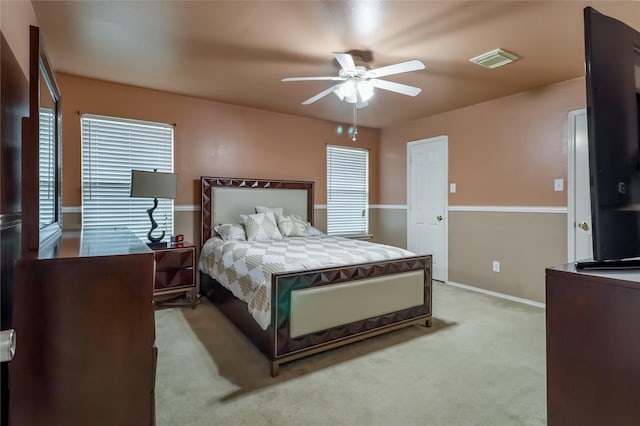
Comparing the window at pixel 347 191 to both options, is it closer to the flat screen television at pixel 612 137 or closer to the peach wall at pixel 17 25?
the peach wall at pixel 17 25

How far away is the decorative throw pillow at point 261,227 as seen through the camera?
391 cm

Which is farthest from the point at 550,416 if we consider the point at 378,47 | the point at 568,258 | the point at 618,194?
the point at 568,258

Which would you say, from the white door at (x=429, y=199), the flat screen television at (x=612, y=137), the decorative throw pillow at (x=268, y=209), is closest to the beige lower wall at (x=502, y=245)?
the white door at (x=429, y=199)

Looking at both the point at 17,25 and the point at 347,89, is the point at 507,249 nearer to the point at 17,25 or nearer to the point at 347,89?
the point at 347,89

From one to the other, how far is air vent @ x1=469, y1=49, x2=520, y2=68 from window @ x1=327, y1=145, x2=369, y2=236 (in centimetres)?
266

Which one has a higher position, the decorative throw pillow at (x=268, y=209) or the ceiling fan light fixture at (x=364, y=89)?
the ceiling fan light fixture at (x=364, y=89)

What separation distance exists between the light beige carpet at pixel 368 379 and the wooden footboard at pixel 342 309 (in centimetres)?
11

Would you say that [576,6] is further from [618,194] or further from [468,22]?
[618,194]

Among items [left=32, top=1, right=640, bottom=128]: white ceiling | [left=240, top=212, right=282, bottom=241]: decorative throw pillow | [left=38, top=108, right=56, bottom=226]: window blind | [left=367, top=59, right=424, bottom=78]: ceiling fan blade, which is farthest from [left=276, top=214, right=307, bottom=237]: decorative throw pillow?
[left=38, top=108, right=56, bottom=226]: window blind

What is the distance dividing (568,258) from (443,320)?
151 centimetres

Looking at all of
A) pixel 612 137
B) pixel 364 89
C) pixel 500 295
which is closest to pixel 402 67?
pixel 364 89

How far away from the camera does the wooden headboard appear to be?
13.7ft

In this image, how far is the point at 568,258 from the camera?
348cm

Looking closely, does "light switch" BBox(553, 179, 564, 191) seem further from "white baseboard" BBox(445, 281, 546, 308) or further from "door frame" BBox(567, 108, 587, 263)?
"white baseboard" BBox(445, 281, 546, 308)
